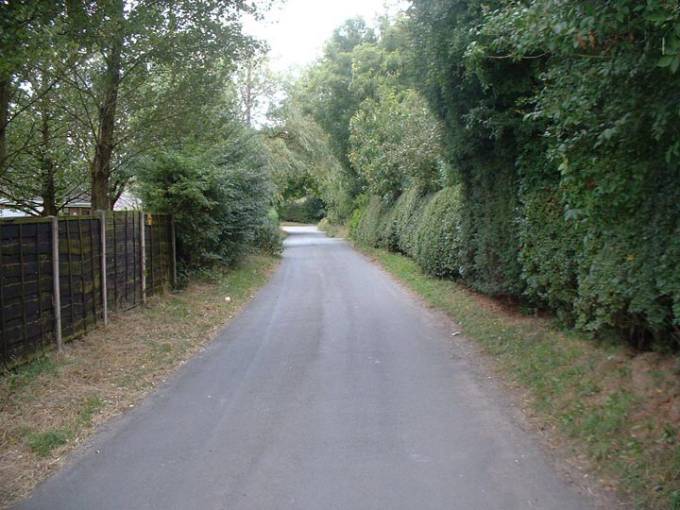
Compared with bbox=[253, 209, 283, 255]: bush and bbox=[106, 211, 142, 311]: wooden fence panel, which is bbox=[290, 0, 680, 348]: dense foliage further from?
bbox=[253, 209, 283, 255]: bush

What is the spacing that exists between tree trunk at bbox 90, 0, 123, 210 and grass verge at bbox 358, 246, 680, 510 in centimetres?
809

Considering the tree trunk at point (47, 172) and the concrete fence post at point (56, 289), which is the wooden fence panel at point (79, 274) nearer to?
the concrete fence post at point (56, 289)

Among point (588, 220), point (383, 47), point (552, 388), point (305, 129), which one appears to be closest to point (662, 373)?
point (552, 388)

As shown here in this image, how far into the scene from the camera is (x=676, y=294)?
5.27 metres

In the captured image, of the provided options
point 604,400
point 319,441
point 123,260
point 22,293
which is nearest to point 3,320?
point 22,293

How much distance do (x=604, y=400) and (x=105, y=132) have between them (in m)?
10.6

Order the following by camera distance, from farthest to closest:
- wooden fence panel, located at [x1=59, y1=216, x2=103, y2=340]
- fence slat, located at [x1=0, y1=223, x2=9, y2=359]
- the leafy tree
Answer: the leafy tree < wooden fence panel, located at [x1=59, y1=216, x2=103, y2=340] < fence slat, located at [x1=0, y1=223, x2=9, y2=359]

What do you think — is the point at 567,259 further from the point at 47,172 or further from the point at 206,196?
the point at 47,172

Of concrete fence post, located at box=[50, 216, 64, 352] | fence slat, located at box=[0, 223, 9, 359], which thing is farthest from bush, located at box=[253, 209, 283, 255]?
fence slat, located at box=[0, 223, 9, 359]

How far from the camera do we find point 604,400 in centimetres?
609

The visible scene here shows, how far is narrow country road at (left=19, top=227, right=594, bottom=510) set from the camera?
448 cm

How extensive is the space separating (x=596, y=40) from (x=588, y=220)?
205 cm

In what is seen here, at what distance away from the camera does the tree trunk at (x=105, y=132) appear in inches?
454

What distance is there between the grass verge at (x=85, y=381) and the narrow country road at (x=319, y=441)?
0.27 m
